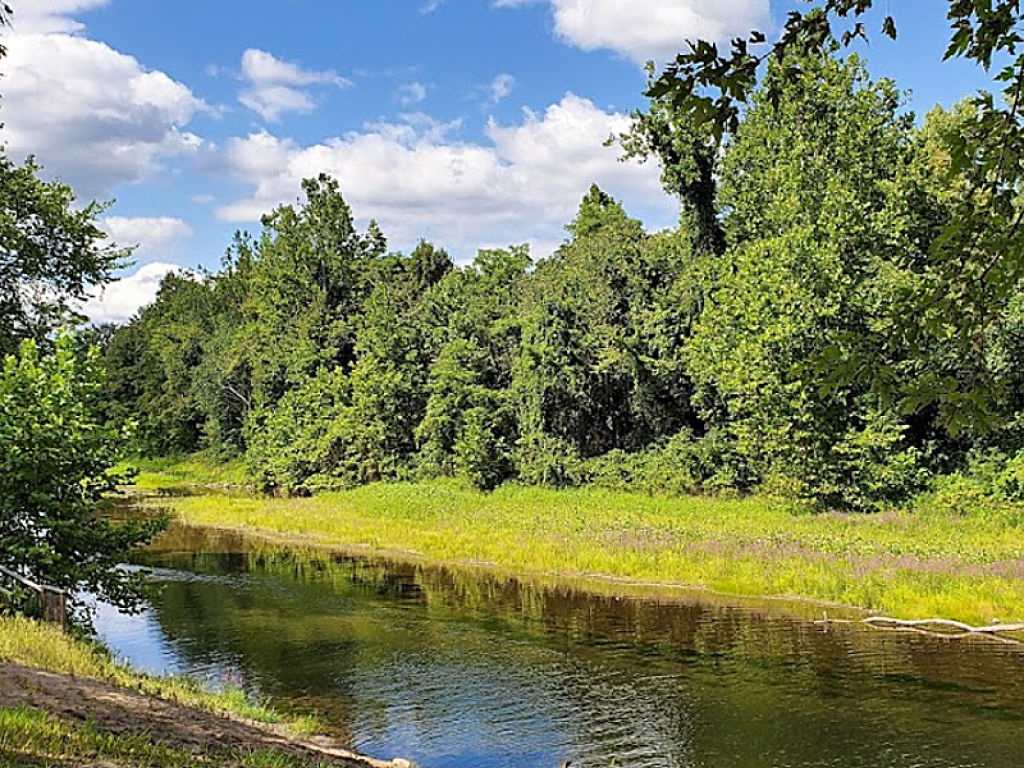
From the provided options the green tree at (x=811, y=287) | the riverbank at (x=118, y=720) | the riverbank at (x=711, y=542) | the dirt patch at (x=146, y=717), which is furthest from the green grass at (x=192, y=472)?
the dirt patch at (x=146, y=717)

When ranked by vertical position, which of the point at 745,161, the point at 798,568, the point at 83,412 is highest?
the point at 745,161

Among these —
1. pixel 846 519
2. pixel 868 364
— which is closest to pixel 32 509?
pixel 868 364

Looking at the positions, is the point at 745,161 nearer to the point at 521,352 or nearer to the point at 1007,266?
the point at 521,352

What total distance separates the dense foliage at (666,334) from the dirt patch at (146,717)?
1313 cm

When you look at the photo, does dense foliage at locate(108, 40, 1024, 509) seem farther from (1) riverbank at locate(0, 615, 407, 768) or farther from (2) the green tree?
(1) riverbank at locate(0, 615, 407, 768)

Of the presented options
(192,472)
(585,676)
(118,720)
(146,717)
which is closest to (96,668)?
(146,717)

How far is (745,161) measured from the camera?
43000mm

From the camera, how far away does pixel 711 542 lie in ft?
102

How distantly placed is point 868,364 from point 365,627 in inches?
864

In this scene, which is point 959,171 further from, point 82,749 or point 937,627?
point 937,627

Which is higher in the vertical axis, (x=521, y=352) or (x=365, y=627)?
(x=521, y=352)

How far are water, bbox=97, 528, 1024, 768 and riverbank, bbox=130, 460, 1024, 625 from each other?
208 centimetres

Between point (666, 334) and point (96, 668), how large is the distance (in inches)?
1297

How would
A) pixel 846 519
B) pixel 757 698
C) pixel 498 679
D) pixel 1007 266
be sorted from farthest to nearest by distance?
pixel 846 519
pixel 498 679
pixel 757 698
pixel 1007 266
